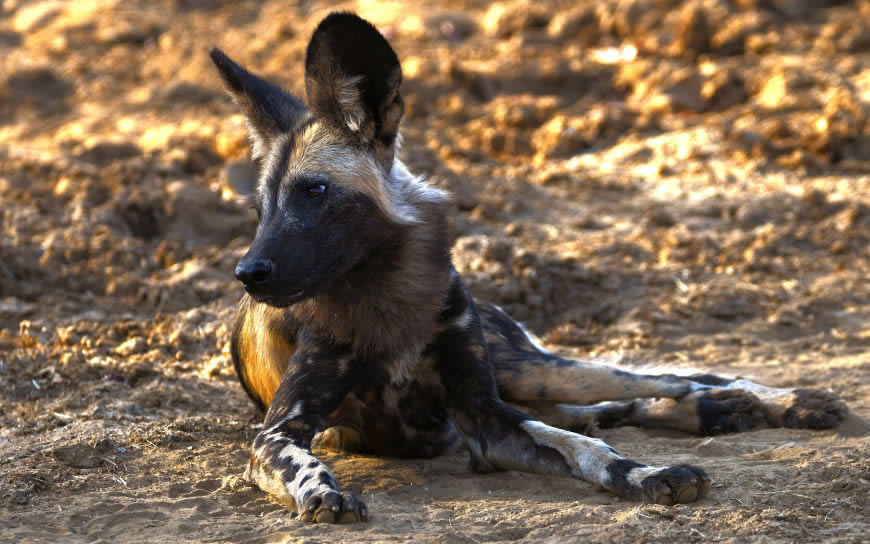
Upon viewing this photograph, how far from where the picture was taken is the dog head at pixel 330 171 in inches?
128

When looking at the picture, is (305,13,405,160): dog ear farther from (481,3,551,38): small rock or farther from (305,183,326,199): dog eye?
(481,3,551,38): small rock

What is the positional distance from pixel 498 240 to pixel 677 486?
3.07 metres

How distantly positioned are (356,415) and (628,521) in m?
1.16

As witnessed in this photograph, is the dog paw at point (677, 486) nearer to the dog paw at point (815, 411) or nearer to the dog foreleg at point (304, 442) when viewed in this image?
the dog foreleg at point (304, 442)

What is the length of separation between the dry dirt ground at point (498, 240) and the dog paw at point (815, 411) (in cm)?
6

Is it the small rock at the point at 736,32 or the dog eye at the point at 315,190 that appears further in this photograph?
the small rock at the point at 736,32

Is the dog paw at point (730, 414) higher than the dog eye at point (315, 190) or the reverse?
the reverse

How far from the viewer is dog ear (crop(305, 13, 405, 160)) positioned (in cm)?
340

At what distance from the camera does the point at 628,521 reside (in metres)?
2.79

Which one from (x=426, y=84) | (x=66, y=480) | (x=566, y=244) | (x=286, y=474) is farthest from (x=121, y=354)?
(x=426, y=84)

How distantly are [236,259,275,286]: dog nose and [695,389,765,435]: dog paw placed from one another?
5.60 feet

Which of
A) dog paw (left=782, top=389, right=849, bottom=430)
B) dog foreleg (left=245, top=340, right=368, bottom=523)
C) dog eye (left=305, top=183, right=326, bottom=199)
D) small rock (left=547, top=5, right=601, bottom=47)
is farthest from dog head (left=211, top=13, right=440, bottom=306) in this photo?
small rock (left=547, top=5, right=601, bottom=47)

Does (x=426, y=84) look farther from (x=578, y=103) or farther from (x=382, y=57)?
(x=382, y=57)

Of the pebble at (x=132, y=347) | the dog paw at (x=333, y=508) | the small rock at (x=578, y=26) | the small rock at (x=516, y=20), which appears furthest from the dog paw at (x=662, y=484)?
the small rock at (x=516, y=20)
